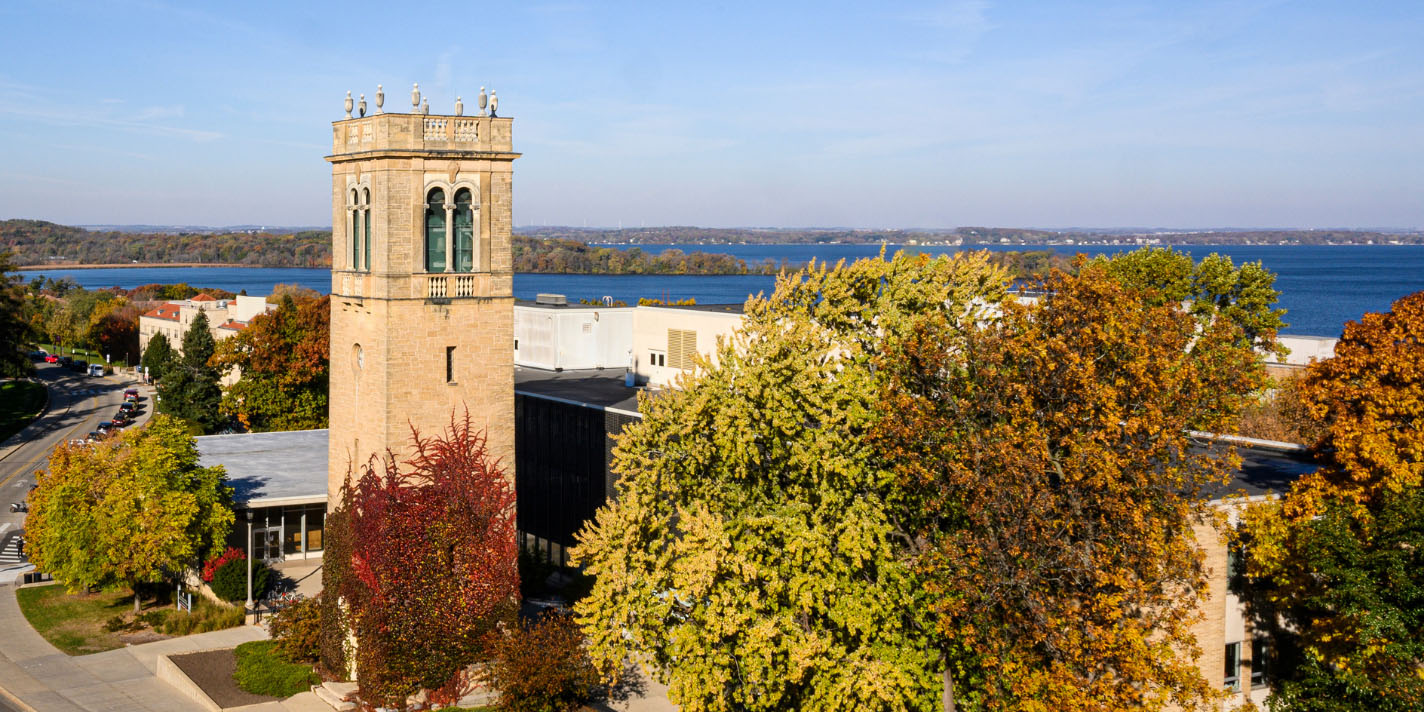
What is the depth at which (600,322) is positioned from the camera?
177 feet

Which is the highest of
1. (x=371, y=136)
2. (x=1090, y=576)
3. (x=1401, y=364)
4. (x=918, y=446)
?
(x=371, y=136)

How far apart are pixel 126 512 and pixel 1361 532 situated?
99.9ft

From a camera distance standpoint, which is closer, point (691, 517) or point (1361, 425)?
point (691, 517)

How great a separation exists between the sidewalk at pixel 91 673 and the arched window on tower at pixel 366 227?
1096 cm

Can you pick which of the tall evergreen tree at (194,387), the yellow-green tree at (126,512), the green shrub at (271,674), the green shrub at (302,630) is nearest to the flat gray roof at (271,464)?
the yellow-green tree at (126,512)

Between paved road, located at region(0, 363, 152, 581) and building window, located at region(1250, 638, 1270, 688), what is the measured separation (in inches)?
1490

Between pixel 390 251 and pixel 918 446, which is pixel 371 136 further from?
pixel 918 446

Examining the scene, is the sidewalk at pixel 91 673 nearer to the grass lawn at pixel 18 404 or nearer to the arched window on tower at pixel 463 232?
the arched window on tower at pixel 463 232

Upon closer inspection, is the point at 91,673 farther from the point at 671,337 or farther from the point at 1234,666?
the point at 1234,666

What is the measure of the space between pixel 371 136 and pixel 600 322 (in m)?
26.1

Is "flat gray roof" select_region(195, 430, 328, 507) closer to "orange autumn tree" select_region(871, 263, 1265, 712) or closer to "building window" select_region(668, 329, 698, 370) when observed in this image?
"building window" select_region(668, 329, 698, 370)

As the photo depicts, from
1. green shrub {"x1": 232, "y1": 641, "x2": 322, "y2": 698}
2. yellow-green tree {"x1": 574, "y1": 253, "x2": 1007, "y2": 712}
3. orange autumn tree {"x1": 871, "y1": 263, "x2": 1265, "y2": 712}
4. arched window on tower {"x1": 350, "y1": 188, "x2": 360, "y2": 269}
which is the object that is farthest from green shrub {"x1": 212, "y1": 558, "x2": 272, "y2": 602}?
orange autumn tree {"x1": 871, "y1": 263, "x2": 1265, "y2": 712}

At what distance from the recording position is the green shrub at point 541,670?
2477 cm

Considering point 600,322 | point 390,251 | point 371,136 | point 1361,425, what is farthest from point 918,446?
point 600,322
